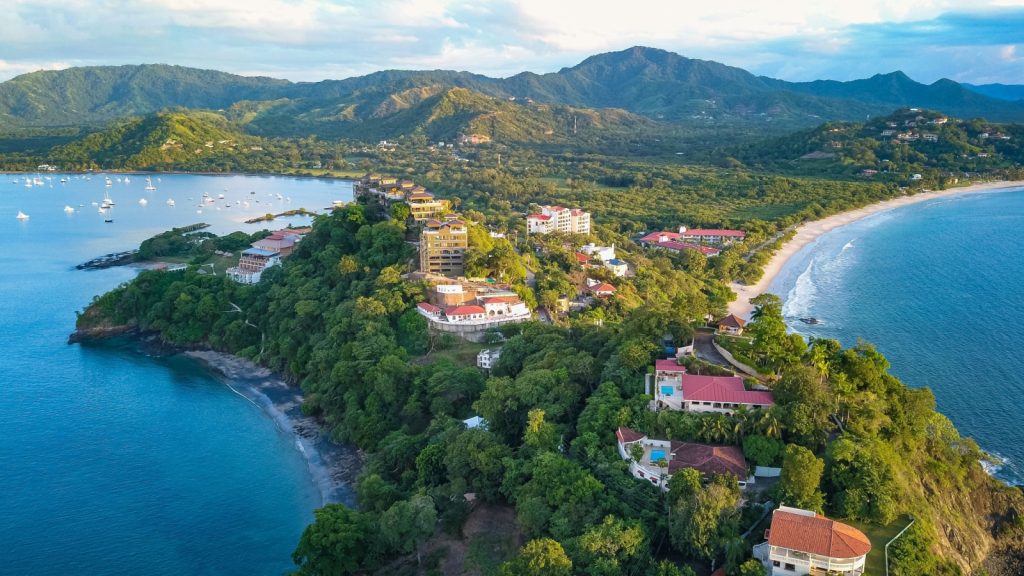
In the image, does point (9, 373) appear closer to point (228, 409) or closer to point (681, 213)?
point (228, 409)

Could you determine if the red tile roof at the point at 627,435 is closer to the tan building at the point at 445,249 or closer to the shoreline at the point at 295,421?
the shoreline at the point at 295,421

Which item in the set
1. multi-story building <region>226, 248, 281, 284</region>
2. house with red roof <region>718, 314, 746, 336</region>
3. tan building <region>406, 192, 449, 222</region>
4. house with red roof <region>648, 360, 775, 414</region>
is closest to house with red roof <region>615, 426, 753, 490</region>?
house with red roof <region>648, 360, 775, 414</region>

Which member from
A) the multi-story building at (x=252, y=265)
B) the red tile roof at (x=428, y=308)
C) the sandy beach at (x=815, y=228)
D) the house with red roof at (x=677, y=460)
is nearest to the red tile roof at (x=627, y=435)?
the house with red roof at (x=677, y=460)

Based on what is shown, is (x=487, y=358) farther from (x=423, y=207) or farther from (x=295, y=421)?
(x=423, y=207)

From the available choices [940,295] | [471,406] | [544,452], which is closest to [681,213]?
[940,295]

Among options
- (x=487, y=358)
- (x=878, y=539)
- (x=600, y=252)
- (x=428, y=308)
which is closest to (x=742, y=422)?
(x=878, y=539)
